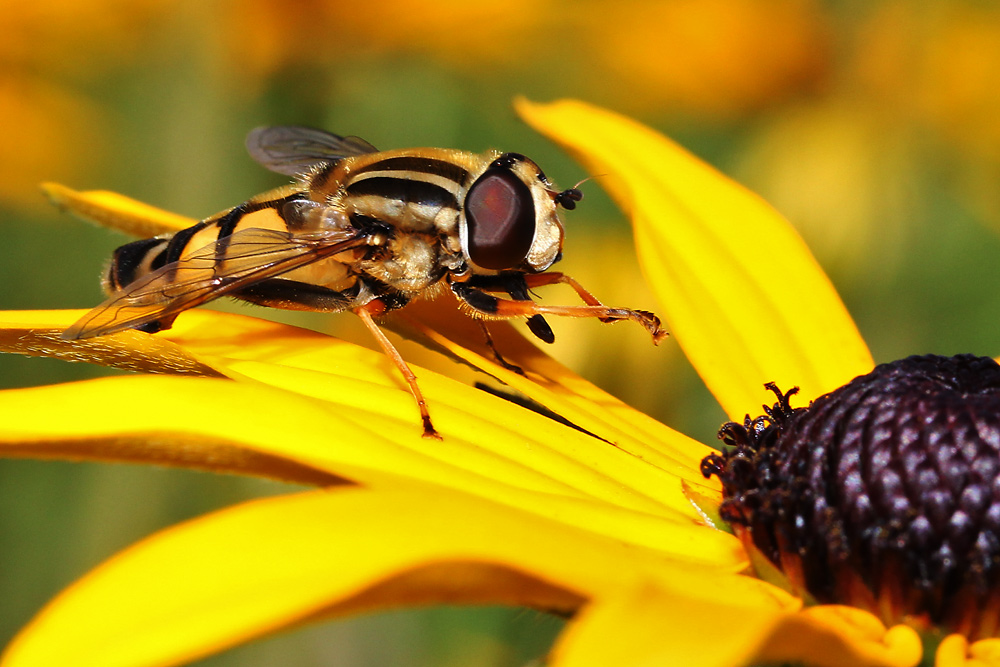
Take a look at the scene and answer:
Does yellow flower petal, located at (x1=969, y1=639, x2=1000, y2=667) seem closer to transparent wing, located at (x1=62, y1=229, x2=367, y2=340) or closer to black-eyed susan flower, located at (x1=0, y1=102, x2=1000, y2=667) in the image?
black-eyed susan flower, located at (x1=0, y1=102, x2=1000, y2=667)

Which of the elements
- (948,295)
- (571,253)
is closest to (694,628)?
(571,253)

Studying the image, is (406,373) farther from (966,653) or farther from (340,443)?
(966,653)

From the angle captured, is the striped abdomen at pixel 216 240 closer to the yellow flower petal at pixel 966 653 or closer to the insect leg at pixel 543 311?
the insect leg at pixel 543 311

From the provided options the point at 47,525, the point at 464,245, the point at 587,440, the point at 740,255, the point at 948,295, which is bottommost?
the point at 47,525

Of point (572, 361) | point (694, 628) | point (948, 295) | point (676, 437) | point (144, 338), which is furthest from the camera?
point (948, 295)

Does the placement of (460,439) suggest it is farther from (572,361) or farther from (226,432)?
(572,361)
